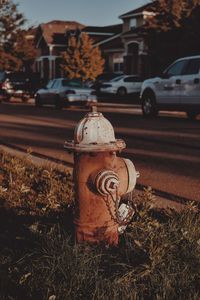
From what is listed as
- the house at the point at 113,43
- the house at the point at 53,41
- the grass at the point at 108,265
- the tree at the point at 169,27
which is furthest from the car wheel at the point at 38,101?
the house at the point at 53,41

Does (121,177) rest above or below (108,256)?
above

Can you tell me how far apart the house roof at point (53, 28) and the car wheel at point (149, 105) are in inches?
2162

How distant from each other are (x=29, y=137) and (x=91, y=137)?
944cm

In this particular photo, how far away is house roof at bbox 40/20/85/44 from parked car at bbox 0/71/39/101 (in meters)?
37.9

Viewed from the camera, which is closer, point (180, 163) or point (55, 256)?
point (55, 256)

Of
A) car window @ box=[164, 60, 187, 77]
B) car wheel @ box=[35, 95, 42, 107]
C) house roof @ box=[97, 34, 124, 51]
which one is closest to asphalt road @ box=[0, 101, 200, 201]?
car window @ box=[164, 60, 187, 77]

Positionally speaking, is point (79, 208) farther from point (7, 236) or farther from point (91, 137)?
point (7, 236)

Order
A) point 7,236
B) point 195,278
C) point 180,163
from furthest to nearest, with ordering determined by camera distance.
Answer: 1. point 180,163
2. point 7,236
3. point 195,278

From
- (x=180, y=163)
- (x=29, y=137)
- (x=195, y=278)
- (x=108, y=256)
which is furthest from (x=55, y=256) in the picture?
(x=29, y=137)

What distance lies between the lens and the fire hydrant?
3527mm

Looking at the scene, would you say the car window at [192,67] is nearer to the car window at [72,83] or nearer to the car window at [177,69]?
the car window at [177,69]

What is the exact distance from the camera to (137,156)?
386 inches

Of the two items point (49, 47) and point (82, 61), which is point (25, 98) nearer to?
point (82, 61)

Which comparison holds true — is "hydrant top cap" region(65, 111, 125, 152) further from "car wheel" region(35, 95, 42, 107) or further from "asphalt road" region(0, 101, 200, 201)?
"car wheel" region(35, 95, 42, 107)
